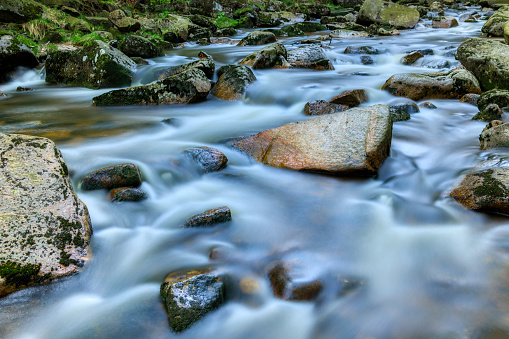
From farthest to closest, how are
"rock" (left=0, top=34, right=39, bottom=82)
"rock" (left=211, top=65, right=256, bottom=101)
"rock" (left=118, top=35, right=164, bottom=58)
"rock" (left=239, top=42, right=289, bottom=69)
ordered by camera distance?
"rock" (left=118, top=35, right=164, bottom=58) < "rock" (left=239, top=42, right=289, bottom=69) < "rock" (left=0, top=34, right=39, bottom=82) < "rock" (left=211, top=65, right=256, bottom=101)

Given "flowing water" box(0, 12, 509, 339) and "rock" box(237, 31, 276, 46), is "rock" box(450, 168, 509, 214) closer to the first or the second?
"flowing water" box(0, 12, 509, 339)

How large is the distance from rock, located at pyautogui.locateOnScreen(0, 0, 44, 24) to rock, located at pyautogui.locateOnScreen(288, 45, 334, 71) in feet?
34.2

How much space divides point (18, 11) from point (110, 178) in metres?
13.0

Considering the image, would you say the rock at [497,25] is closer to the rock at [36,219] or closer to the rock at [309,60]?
the rock at [309,60]

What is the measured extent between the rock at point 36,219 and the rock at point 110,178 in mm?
507

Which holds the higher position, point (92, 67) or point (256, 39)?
point (256, 39)

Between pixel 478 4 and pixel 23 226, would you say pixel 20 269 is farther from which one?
pixel 478 4

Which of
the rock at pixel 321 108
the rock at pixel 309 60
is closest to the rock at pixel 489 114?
the rock at pixel 321 108

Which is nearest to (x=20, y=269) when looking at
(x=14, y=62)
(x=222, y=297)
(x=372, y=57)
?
(x=222, y=297)

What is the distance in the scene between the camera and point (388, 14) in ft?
60.5

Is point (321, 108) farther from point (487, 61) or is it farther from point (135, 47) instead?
point (135, 47)

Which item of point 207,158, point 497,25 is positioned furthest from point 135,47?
point 497,25

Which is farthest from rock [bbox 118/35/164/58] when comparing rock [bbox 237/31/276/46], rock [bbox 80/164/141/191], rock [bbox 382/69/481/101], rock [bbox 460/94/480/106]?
rock [bbox 460/94/480/106]

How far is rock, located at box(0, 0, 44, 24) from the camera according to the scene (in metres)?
12.4
